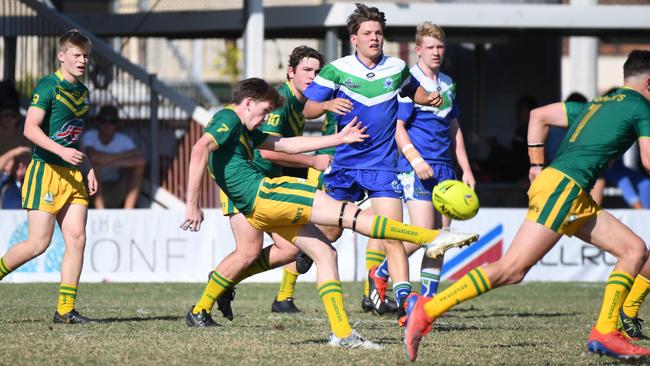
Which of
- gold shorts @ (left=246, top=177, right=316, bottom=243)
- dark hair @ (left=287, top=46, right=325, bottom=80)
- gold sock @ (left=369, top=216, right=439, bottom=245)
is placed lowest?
gold sock @ (left=369, top=216, right=439, bottom=245)

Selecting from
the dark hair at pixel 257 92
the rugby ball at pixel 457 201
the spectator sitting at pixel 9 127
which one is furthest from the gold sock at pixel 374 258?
the spectator sitting at pixel 9 127

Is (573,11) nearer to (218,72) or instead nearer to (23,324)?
(23,324)

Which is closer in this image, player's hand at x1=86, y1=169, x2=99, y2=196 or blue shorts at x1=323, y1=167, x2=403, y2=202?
player's hand at x1=86, y1=169, x2=99, y2=196

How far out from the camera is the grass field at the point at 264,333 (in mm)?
7145

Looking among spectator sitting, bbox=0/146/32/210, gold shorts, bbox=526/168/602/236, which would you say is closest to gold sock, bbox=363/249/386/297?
gold shorts, bbox=526/168/602/236

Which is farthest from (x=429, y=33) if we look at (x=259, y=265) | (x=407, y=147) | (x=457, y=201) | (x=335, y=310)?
(x=335, y=310)

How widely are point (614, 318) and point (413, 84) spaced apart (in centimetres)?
280

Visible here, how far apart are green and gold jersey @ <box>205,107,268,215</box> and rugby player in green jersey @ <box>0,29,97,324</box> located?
1.60 meters

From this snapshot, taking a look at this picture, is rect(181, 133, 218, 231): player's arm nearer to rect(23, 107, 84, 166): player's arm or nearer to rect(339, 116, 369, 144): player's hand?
rect(339, 116, 369, 144): player's hand

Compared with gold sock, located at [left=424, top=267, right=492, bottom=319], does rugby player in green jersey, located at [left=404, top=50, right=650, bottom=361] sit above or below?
above

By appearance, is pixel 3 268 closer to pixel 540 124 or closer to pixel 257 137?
pixel 257 137

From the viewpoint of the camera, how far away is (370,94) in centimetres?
936

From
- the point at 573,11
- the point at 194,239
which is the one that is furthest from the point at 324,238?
the point at 573,11

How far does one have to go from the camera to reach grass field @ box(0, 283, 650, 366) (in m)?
7.14
